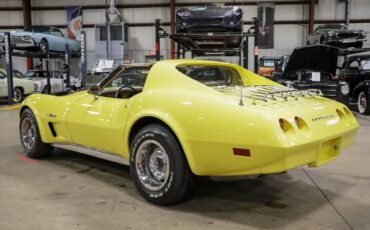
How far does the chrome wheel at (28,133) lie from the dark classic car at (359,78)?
815 cm

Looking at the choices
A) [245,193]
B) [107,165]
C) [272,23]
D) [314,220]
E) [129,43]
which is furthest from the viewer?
[129,43]

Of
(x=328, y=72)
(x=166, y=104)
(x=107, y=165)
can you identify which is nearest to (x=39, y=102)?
(x=107, y=165)

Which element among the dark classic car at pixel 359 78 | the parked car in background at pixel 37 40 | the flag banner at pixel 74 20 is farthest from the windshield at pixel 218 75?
the flag banner at pixel 74 20

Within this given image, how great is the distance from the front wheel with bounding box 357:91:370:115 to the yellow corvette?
6.59 m

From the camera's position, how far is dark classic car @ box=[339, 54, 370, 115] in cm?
963

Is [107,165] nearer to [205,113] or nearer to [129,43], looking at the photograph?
[205,113]

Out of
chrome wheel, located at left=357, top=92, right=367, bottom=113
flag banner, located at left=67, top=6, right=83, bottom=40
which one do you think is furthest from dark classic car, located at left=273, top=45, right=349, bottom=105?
flag banner, located at left=67, top=6, right=83, bottom=40

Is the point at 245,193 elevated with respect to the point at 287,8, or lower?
lower

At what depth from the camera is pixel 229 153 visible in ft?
8.97

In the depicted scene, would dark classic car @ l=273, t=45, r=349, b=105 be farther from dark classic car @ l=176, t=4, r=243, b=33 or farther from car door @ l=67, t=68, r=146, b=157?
car door @ l=67, t=68, r=146, b=157

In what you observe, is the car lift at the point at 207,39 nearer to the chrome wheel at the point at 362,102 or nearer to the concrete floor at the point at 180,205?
the chrome wheel at the point at 362,102

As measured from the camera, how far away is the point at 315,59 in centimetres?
841

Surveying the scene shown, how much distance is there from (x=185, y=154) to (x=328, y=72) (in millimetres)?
6846

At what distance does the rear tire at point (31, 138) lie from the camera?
4707mm
